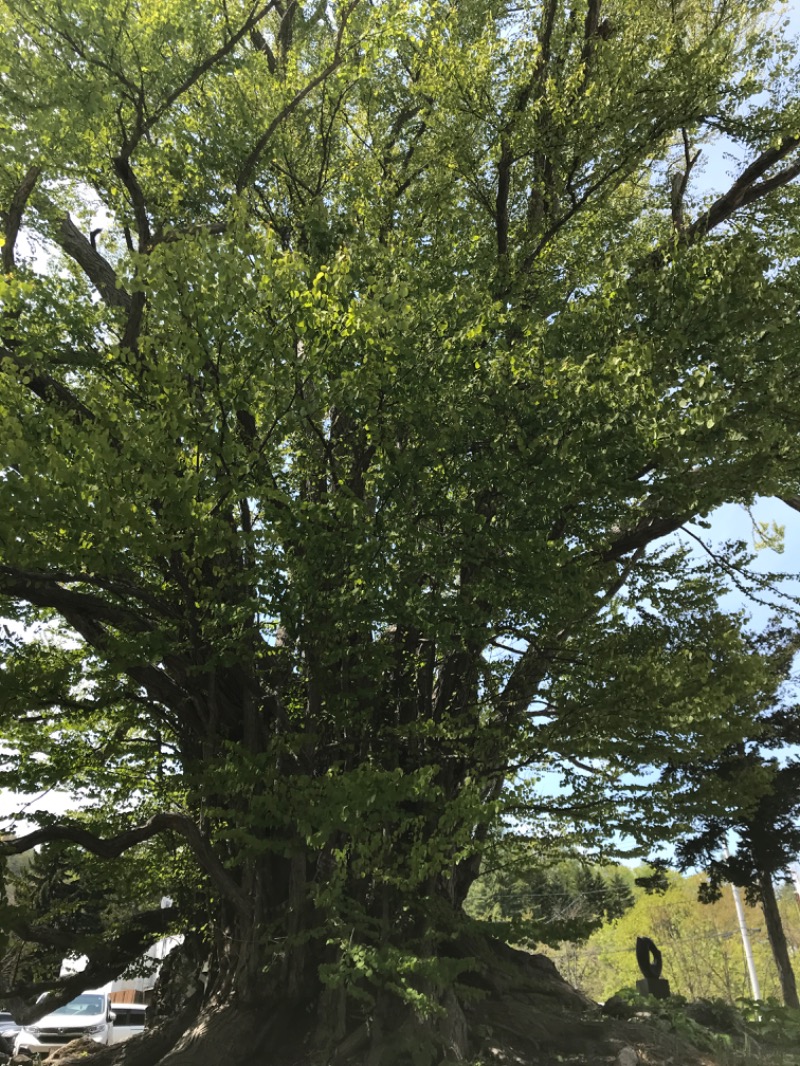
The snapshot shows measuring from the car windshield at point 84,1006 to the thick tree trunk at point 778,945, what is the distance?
1206 centimetres

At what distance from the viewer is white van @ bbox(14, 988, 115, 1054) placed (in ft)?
43.2

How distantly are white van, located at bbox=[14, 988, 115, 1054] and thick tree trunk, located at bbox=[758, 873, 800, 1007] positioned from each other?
37.5ft

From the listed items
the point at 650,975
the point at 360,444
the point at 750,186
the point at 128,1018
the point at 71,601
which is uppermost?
the point at 750,186

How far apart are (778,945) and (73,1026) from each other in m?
12.2

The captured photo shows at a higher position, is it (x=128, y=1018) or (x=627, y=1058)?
(x=128, y=1018)

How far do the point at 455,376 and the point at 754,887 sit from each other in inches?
468

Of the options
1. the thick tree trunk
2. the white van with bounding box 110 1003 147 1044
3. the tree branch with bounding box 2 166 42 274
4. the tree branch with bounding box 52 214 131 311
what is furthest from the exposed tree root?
the white van with bounding box 110 1003 147 1044

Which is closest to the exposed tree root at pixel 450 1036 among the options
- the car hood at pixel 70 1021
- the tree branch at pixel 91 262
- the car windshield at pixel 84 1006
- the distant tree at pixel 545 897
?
the distant tree at pixel 545 897

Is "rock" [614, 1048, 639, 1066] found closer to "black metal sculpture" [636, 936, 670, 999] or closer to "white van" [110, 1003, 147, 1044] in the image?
"black metal sculpture" [636, 936, 670, 999]

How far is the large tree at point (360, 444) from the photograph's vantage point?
5883 mm

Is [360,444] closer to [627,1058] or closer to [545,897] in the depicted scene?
[627,1058]

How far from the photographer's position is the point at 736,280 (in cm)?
616

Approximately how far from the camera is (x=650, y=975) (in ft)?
37.2

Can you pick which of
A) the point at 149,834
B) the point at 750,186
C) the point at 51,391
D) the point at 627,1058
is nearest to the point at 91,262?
the point at 51,391
